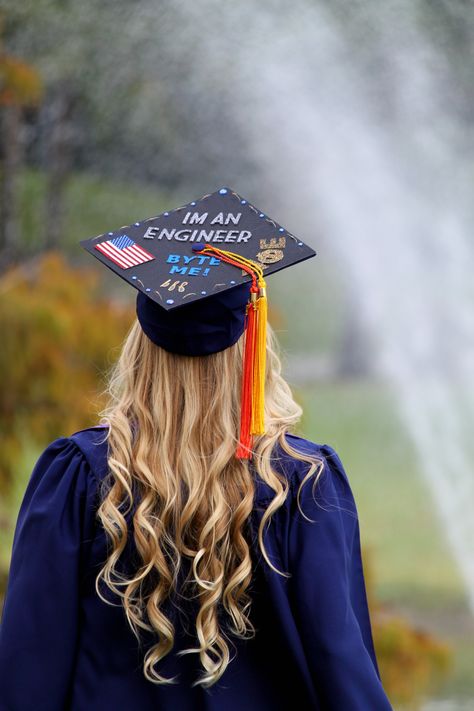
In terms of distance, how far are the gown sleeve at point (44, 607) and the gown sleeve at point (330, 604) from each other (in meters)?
0.31

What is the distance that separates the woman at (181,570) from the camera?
1515 mm

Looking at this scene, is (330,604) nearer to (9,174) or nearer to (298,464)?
(298,464)

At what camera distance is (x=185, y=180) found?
610cm

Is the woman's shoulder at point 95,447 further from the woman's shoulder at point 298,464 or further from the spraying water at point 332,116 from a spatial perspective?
the spraying water at point 332,116

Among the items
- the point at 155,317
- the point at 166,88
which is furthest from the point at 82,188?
the point at 155,317

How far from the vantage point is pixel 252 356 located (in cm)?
162

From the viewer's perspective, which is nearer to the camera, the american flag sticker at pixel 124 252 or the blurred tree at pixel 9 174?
the american flag sticker at pixel 124 252

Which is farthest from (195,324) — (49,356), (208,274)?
(49,356)

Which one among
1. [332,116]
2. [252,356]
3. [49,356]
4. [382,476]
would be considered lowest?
[252,356]

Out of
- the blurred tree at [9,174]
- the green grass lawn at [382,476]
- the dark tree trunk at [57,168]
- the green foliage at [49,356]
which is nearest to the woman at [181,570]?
the green foliage at [49,356]

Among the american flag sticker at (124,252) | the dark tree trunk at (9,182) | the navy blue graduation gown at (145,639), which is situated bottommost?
the navy blue graduation gown at (145,639)

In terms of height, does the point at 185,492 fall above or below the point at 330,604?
above

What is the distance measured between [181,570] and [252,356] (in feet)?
1.07

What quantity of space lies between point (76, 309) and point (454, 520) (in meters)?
3.60
